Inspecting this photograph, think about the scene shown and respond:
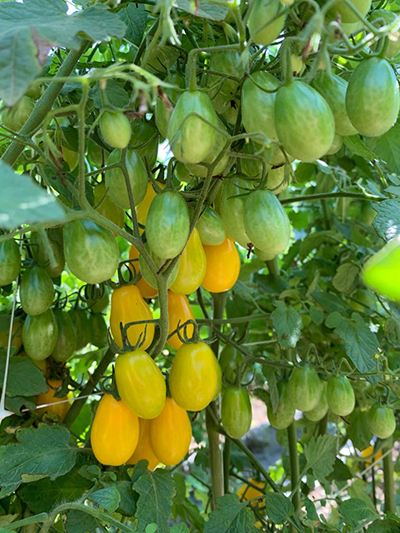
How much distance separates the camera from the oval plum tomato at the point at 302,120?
1.66 ft

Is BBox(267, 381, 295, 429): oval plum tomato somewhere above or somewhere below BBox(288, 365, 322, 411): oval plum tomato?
below

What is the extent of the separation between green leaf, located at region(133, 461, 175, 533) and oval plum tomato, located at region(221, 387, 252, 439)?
0.17m

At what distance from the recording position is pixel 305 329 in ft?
4.35

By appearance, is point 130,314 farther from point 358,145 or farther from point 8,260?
point 358,145

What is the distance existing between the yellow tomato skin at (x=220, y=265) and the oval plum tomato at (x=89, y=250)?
0.18 meters

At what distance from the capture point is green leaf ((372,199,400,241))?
0.70 meters

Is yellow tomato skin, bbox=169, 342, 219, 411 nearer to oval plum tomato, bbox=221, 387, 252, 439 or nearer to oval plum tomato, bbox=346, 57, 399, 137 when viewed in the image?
oval plum tomato, bbox=221, 387, 252, 439

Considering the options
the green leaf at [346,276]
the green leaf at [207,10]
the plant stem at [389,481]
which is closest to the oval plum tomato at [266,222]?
the green leaf at [207,10]

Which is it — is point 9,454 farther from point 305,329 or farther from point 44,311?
point 305,329

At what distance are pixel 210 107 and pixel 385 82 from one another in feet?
0.49

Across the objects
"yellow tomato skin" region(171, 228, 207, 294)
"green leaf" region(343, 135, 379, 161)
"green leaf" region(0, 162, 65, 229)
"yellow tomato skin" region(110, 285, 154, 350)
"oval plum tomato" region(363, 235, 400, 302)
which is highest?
"oval plum tomato" region(363, 235, 400, 302)

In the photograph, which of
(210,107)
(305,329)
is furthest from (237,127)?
(305,329)

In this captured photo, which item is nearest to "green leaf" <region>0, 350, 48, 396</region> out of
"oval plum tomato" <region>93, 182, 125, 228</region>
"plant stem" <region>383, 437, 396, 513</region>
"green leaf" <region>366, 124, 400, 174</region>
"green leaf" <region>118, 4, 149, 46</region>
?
"oval plum tomato" <region>93, 182, 125, 228</region>

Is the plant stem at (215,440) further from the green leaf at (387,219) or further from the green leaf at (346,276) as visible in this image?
the green leaf at (387,219)
